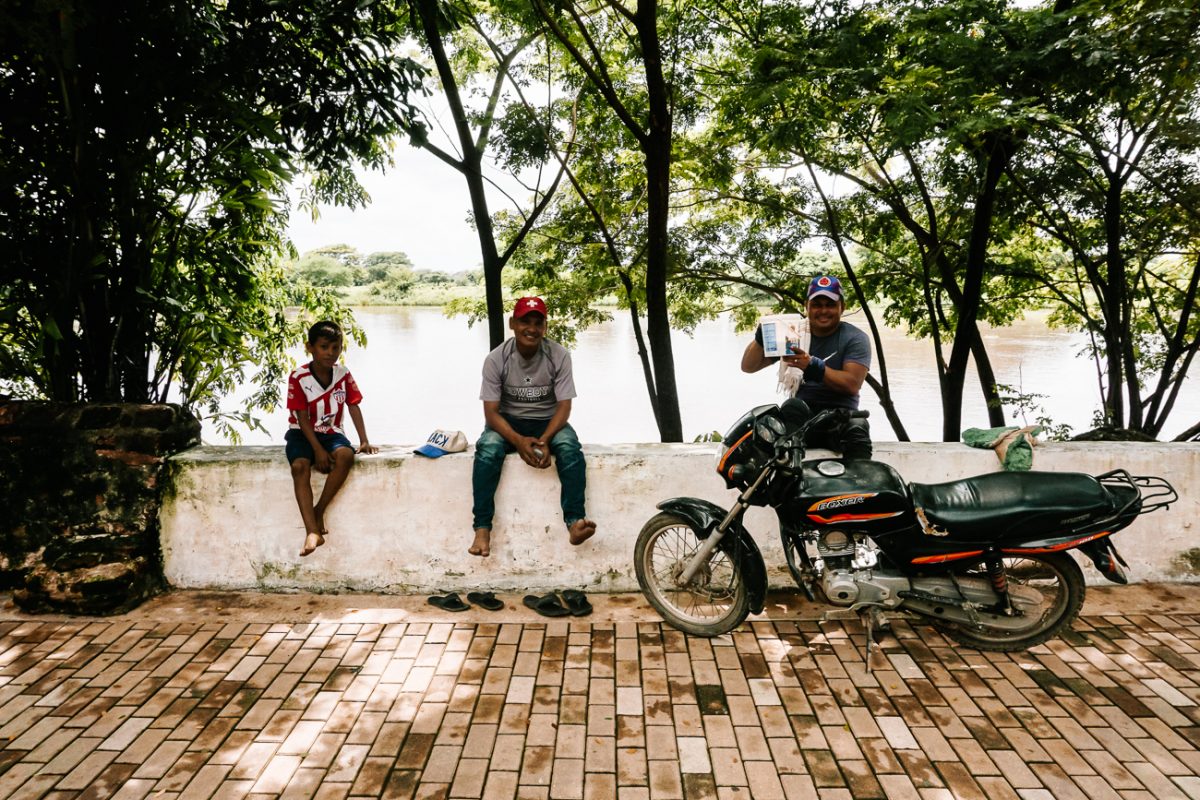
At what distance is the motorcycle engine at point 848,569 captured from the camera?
319 cm

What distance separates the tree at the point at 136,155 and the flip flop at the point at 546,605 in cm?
254

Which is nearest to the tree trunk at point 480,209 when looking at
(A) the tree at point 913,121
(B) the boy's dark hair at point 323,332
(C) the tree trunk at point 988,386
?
(A) the tree at point 913,121

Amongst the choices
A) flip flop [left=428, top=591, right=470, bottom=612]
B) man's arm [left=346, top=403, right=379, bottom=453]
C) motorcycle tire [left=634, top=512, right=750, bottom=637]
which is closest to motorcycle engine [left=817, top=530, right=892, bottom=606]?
motorcycle tire [left=634, top=512, right=750, bottom=637]

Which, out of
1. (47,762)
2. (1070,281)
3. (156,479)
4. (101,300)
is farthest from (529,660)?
(1070,281)

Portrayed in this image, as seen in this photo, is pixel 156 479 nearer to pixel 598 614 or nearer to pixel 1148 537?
pixel 598 614

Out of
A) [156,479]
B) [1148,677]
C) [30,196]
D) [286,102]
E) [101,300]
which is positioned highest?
[286,102]

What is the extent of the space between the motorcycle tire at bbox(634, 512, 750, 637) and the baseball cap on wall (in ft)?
3.71

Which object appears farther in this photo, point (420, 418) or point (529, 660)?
point (420, 418)

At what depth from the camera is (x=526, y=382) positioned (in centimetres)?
404

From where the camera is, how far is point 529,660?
3357 millimetres

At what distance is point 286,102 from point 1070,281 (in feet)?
30.1

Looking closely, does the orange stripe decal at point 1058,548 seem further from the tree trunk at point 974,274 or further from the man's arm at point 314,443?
the tree trunk at point 974,274

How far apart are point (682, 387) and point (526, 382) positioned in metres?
19.4

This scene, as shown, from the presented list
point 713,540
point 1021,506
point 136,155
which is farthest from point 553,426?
point 136,155
